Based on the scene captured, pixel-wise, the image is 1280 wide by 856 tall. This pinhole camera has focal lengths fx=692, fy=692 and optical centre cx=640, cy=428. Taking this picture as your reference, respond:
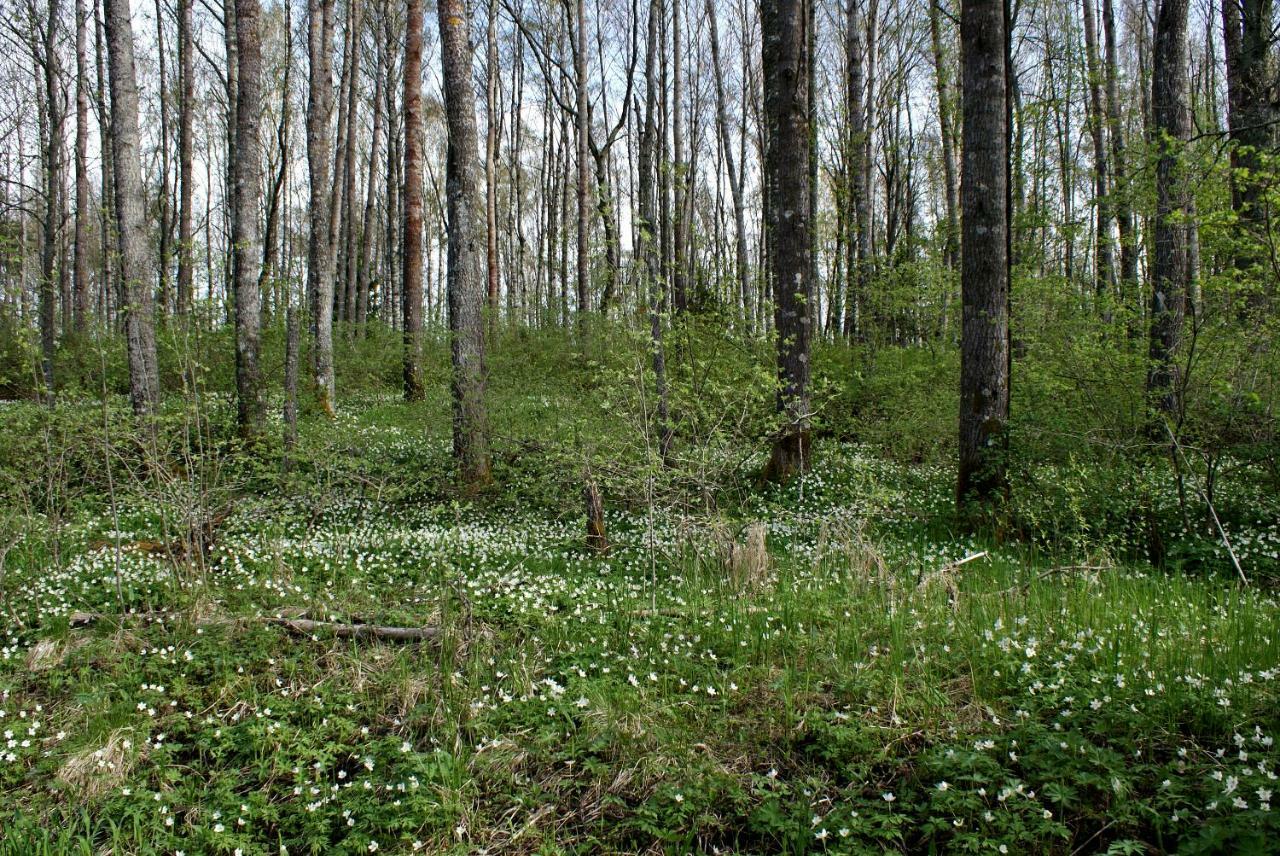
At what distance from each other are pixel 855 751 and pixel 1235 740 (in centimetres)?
140

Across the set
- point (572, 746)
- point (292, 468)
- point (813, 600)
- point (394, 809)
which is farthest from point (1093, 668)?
point (292, 468)

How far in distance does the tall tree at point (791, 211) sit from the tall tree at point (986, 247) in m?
2.03

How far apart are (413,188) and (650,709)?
12.3m

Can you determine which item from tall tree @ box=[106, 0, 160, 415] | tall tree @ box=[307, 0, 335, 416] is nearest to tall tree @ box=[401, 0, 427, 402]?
tall tree @ box=[307, 0, 335, 416]

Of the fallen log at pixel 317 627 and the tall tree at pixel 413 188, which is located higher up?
the tall tree at pixel 413 188

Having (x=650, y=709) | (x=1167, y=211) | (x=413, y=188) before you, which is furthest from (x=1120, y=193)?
(x=413, y=188)

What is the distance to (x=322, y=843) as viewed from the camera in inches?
110

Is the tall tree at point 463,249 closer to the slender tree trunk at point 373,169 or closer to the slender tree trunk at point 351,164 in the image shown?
the slender tree trunk at point 351,164

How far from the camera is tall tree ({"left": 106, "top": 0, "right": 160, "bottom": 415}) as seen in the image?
30.9 ft

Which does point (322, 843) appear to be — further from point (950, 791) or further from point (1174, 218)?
point (1174, 218)

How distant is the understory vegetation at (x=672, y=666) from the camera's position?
2.79 m

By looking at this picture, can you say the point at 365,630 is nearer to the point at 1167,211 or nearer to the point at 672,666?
the point at 672,666

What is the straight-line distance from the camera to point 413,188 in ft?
43.6

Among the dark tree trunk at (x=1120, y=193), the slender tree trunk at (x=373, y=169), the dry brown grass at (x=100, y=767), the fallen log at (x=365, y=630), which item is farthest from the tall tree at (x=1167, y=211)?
the slender tree trunk at (x=373, y=169)
